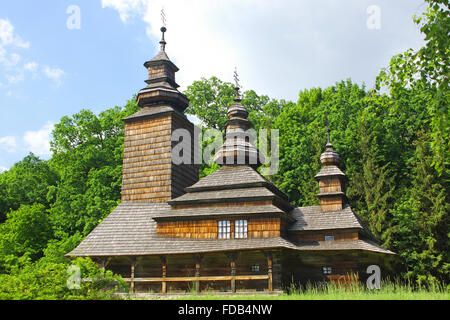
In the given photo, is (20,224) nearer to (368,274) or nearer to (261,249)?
(261,249)

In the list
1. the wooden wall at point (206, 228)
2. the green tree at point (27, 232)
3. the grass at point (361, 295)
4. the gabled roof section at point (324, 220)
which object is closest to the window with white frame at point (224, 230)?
the wooden wall at point (206, 228)

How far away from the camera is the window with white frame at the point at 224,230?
65.8 feet

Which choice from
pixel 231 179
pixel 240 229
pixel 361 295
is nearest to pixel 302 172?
pixel 231 179

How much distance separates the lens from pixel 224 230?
66.1ft

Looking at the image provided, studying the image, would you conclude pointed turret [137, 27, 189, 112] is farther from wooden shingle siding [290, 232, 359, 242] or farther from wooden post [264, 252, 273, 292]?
wooden post [264, 252, 273, 292]

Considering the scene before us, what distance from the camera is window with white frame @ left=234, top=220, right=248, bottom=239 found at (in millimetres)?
19766

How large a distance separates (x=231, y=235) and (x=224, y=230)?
17.2 inches

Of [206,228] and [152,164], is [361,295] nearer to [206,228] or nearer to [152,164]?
[206,228]

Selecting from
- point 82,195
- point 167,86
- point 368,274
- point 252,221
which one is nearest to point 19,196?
point 82,195

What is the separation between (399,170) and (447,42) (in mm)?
27509

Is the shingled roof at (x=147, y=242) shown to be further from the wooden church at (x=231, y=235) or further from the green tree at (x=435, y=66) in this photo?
the green tree at (x=435, y=66)

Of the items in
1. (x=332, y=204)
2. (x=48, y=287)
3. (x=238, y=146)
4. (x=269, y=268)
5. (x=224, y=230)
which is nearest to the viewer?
(x=48, y=287)

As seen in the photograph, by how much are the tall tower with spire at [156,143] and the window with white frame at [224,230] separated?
504 centimetres
